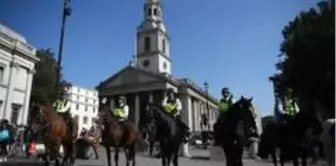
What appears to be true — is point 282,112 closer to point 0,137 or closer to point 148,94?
point 0,137

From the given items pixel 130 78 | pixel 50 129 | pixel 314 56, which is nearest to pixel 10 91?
pixel 50 129

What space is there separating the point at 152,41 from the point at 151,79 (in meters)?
14.1

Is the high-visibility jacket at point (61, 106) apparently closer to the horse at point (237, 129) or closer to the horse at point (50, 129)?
the horse at point (50, 129)

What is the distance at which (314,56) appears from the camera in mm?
28609

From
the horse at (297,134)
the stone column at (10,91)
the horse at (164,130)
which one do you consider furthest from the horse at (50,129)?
the stone column at (10,91)

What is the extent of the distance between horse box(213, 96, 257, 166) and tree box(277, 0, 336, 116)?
23074 millimetres

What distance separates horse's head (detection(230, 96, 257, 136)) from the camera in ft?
25.4

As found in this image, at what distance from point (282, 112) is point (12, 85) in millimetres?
33773

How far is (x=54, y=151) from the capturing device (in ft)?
34.5

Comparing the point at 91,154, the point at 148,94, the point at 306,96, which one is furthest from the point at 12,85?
the point at 148,94

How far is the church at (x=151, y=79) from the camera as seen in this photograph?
→ 77562 mm

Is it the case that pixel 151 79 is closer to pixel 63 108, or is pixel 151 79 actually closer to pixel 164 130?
pixel 63 108

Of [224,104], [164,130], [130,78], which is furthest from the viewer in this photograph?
[130,78]

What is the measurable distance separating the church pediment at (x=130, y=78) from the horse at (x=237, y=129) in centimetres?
6859
